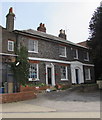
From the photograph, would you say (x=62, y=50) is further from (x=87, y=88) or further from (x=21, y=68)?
(x=21, y=68)

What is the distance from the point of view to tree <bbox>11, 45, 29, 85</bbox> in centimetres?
1374

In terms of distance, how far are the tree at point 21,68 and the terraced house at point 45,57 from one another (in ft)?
2.86

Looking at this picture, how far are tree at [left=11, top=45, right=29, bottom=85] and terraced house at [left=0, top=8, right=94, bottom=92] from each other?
870 mm

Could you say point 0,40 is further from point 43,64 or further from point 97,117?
point 97,117

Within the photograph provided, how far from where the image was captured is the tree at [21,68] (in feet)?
45.1

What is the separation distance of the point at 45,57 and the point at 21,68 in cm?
451

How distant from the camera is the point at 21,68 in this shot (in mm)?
13742

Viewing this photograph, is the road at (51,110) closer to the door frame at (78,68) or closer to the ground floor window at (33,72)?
the ground floor window at (33,72)

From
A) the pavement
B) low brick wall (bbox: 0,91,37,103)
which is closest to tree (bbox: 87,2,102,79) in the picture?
the pavement

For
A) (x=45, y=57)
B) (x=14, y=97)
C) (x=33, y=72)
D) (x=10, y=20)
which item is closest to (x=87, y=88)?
(x=45, y=57)

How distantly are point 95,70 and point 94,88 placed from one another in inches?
314

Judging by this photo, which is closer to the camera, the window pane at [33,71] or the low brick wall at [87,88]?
the window pane at [33,71]

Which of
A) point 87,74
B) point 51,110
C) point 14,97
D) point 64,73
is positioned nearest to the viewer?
point 51,110

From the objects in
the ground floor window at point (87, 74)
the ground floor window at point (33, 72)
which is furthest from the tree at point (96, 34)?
the ground floor window at point (33, 72)
